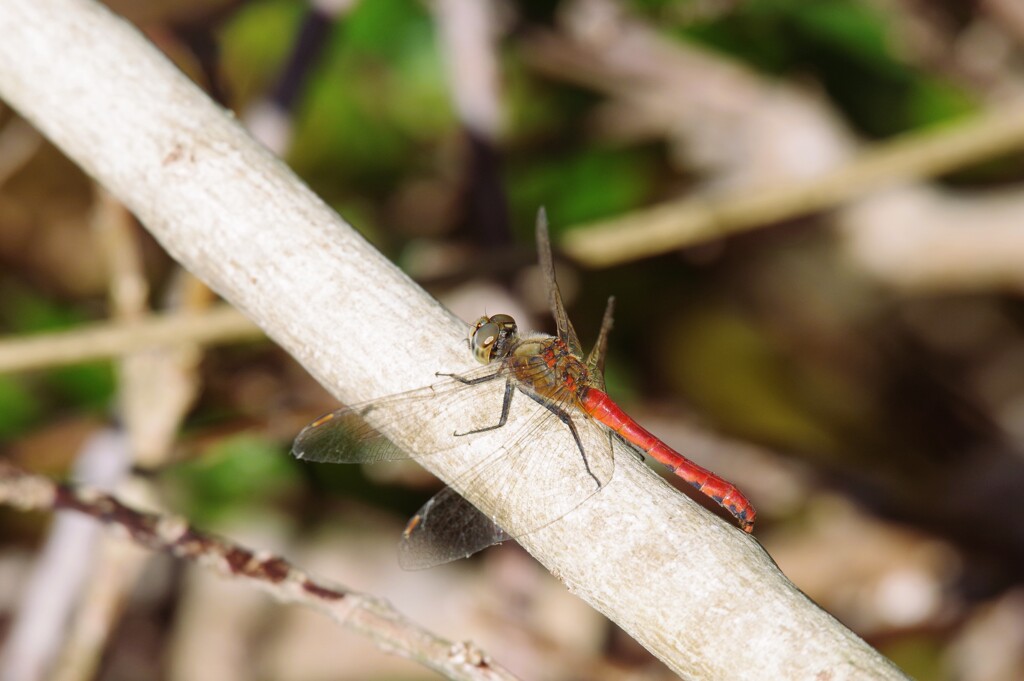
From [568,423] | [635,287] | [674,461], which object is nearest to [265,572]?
[568,423]

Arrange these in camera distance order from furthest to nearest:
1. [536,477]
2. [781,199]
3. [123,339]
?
1. [781,199]
2. [123,339]
3. [536,477]

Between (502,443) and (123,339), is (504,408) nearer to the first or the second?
(502,443)

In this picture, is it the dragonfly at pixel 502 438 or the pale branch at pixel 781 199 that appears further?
the pale branch at pixel 781 199

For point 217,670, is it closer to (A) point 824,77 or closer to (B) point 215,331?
(B) point 215,331

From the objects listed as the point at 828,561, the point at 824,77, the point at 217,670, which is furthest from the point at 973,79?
the point at 217,670

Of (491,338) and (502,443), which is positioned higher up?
(491,338)

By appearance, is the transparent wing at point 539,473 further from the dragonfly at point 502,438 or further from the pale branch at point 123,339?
the pale branch at point 123,339

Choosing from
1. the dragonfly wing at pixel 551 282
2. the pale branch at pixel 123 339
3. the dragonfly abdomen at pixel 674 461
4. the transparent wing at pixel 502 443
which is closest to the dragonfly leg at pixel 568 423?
the transparent wing at pixel 502 443

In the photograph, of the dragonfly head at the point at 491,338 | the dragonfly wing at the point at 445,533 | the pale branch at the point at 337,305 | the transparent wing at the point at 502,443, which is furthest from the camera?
the dragonfly wing at the point at 445,533
